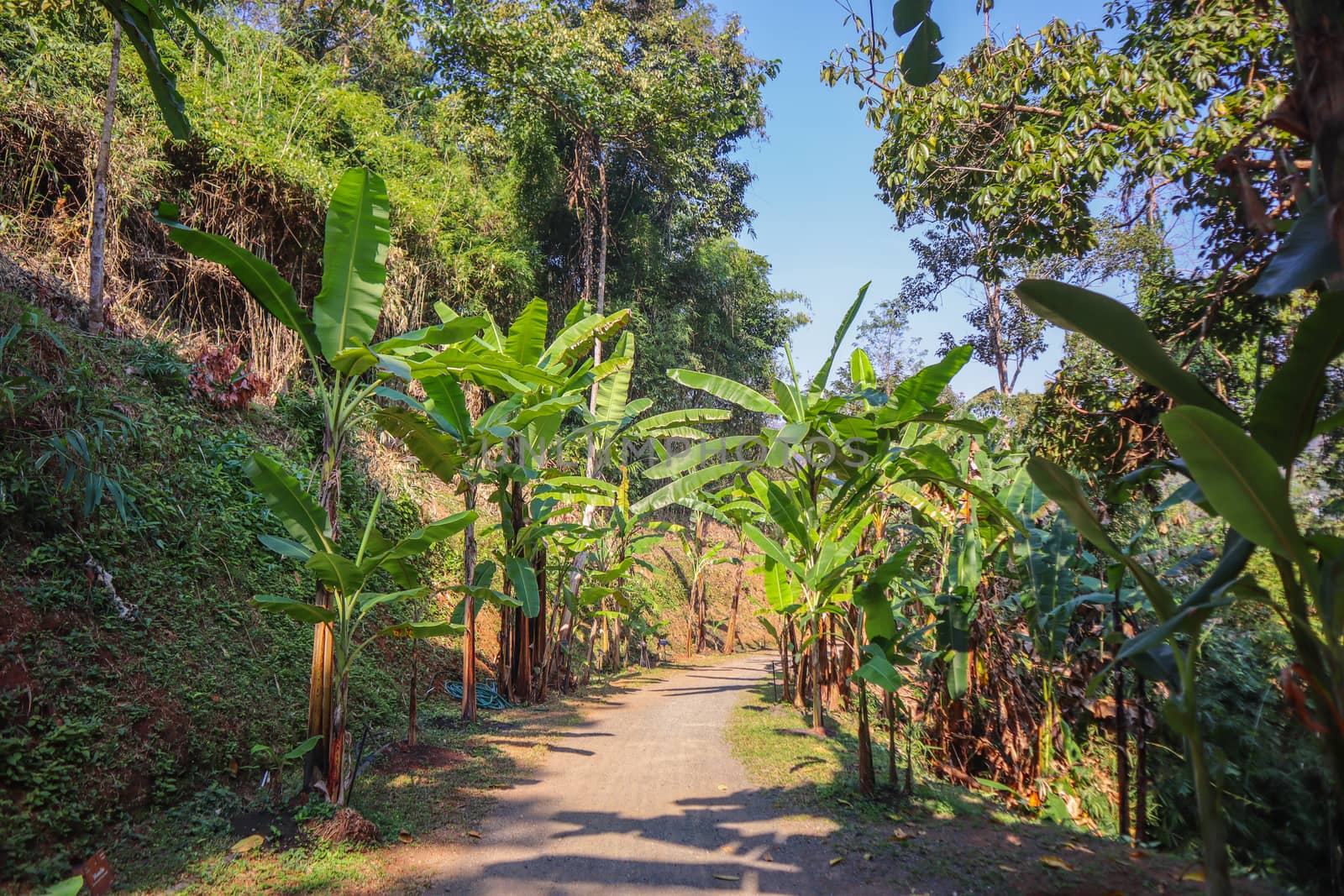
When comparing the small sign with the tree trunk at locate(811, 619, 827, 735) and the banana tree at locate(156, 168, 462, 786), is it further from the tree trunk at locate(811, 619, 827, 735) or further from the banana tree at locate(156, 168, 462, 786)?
the tree trunk at locate(811, 619, 827, 735)

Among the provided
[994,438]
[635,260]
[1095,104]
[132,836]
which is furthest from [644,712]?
[635,260]

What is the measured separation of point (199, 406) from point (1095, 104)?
8380 millimetres

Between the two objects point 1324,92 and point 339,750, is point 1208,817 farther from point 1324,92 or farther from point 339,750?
point 339,750

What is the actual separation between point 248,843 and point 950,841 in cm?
332

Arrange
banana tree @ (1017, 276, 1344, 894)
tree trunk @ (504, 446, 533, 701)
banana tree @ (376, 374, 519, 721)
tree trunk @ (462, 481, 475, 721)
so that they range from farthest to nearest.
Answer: tree trunk @ (504, 446, 533, 701) < tree trunk @ (462, 481, 475, 721) < banana tree @ (376, 374, 519, 721) < banana tree @ (1017, 276, 1344, 894)

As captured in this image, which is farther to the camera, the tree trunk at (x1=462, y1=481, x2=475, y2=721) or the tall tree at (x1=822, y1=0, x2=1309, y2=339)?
the tree trunk at (x1=462, y1=481, x2=475, y2=721)

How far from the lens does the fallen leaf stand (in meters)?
2.96

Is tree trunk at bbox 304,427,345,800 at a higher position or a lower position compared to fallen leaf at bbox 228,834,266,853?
higher

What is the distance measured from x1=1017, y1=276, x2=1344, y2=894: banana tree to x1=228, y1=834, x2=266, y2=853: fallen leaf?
3527 millimetres

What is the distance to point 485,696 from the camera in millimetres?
6598

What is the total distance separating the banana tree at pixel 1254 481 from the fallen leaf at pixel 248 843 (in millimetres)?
3527

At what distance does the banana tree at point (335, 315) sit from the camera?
11.0 ft

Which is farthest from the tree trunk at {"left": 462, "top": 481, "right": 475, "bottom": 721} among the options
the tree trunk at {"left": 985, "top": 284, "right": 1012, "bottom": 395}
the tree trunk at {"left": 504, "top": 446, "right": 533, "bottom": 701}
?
the tree trunk at {"left": 985, "top": 284, "right": 1012, "bottom": 395}

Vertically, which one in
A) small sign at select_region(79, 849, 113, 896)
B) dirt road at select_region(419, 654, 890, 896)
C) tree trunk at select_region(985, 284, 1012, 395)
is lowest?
dirt road at select_region(419, 654, 890, 896)
